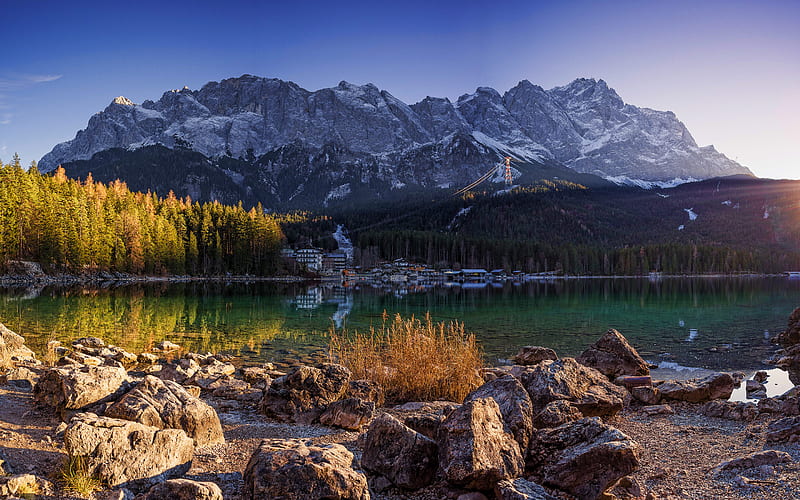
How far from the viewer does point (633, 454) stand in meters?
7.04

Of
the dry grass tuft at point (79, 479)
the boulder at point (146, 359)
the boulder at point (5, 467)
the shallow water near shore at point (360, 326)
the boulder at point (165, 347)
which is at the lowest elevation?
the shallow water near shore at point (360, 326)

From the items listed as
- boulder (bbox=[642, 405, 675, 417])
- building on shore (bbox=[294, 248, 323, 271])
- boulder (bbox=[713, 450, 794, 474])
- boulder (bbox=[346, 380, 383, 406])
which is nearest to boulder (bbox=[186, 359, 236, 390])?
boulder (bbox=[346, 380, 383, 406])

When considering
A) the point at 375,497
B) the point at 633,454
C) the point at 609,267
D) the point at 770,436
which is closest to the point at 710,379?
the point at 770,436

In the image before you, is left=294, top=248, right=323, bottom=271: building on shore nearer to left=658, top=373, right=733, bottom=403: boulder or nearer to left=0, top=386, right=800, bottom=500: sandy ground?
left=658, top=373, right=733, bottom=403: boulder

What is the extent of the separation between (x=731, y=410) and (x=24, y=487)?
14.6m

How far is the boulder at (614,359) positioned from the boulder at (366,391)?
10.4 meters

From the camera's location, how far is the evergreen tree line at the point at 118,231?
268 feet

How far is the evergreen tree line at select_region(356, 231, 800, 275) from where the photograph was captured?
173 meters

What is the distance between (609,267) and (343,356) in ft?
575

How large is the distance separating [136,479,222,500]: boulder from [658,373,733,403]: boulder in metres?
13.5

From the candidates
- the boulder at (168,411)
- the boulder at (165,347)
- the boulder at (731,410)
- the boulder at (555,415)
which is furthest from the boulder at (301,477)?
the boulder at (165,347)

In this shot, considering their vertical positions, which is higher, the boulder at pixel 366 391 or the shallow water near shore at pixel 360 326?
the boulder at pixel 366 391

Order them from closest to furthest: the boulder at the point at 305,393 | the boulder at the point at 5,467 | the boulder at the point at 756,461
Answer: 1. the boulder at the point at 5,467
2. the boulder at the point at 756,461
3. the boulder at the point at 305,393

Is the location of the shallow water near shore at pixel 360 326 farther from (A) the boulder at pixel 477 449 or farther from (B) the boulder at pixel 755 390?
(A) the boulder at pixel 477 449
